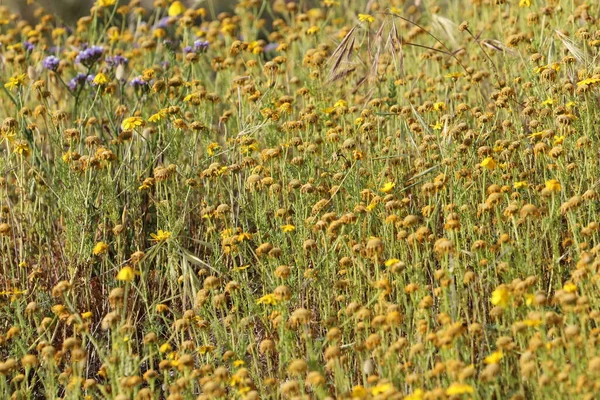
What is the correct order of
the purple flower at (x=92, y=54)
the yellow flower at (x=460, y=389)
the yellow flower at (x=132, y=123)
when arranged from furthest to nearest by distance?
the purple flower at (x=92, y=54)
the yellow flower at (x=132, y=123)
the yellow flower at (x=460, y=389)

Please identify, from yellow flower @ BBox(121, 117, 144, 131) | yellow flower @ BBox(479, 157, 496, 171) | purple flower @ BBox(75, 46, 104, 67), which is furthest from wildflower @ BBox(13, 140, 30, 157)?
yellow flower @ BBox(479, 157, 496, 171)

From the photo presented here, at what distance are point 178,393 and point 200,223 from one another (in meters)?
1.41

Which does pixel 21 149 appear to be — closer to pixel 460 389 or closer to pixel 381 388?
pixel 381 388

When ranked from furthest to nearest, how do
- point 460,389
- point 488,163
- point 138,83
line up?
point 138,83 → point 488,163 → point 460,389

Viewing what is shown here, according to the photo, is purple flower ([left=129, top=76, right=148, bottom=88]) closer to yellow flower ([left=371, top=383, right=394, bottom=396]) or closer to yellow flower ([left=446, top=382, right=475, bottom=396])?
yellow flower ([left=371, top=383, right=394, bottom=396])

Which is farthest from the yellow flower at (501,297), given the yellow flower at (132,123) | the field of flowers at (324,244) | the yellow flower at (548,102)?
the yellow flower at (132,123)

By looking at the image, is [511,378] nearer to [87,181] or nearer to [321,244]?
[321,244]

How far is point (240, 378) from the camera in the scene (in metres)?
2.56

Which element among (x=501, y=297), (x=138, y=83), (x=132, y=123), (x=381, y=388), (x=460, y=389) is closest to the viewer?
(x=460, y=389)

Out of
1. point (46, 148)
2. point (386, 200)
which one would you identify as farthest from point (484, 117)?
point (46, 148)

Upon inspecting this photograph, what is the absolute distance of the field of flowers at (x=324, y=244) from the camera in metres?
2.62

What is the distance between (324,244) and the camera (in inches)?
124

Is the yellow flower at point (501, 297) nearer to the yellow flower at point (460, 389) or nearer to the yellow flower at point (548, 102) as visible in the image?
the yellow flower at point (460, 389)

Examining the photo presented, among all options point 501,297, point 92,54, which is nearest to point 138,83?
point 92,54
